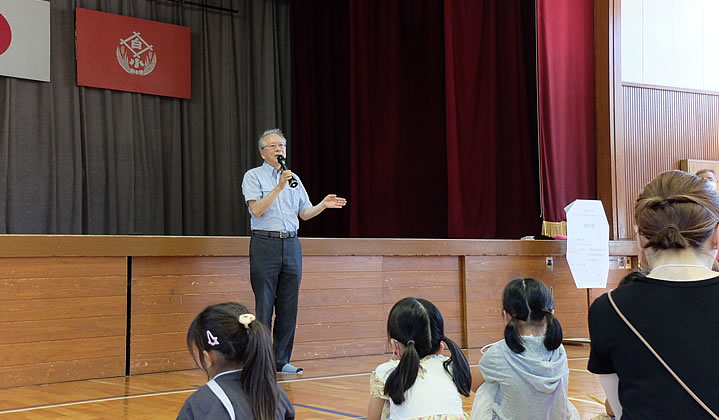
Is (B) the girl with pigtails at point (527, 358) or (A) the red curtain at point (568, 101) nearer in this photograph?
(B) the girl with pigtails at point (527, 358)

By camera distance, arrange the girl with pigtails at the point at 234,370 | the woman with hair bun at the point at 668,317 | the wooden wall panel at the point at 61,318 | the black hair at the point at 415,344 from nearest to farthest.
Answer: the woman with hair bun at the point at 668,317
the girl with pigtails at the point at 234,370
the black hair at the point at 415,344
the wooden wall panel at the point at 61,318

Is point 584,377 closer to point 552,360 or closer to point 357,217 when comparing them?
point 552,360

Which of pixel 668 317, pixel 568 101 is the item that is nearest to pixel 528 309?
pixel 668 317

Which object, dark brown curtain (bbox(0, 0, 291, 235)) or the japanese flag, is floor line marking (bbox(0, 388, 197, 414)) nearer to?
dark brown curtain (bbox(0, 0, 291, 235))

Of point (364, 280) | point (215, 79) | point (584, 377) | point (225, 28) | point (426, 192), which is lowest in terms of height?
point (584, 377)

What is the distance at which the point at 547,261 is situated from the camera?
6188mm

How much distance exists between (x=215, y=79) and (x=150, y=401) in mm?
6253

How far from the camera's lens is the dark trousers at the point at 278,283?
4547 millimetres

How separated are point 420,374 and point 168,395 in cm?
213

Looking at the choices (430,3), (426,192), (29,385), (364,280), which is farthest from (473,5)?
(29,385)

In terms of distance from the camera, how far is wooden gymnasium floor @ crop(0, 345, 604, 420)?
3.37 metres

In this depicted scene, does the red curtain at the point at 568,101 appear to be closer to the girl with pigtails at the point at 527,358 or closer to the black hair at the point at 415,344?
the girl with pigtails at the point at 527,358

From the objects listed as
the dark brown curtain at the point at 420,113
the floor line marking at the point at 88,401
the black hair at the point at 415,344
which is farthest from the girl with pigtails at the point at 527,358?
the dark brown curtain at the point at 420,113

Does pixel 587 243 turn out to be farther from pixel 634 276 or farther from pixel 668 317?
pixel 668 317
